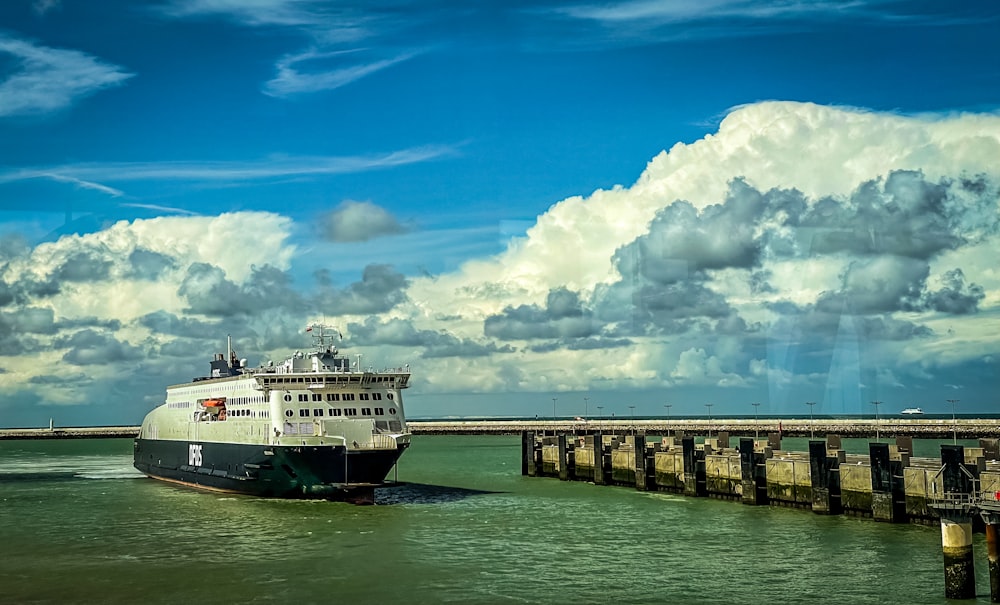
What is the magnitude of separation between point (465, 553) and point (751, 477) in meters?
18.8

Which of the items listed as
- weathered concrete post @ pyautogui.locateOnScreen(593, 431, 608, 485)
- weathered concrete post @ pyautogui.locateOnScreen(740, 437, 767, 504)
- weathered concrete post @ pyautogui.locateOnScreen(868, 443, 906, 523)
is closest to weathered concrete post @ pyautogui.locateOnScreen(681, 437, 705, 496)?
weathered concrete post @ pyautogui.locateOnScreen(740, 437, 767, 504)

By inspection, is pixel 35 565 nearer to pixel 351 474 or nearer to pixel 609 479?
pixel 351 474

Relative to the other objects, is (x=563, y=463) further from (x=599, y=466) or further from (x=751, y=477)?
(x=751, y=477)

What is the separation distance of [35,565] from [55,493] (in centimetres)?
3594

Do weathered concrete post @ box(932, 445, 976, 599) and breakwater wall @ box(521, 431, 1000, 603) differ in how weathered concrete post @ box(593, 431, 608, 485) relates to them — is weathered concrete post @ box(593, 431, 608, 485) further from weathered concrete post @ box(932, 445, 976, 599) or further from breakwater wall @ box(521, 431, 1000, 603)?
weathered concrete post @ box(932, 445, 976, 599)

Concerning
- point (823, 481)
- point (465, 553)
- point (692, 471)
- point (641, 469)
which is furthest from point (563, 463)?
point (465, 553)

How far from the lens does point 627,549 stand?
39219mm

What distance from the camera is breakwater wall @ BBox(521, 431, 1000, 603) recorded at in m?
27.4

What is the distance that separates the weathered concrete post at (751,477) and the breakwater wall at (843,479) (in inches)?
2.1

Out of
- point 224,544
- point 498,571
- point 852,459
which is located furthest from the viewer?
point 852,459

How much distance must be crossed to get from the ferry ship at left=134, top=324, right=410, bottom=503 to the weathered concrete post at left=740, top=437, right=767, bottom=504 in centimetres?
1830

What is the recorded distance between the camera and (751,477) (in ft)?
166

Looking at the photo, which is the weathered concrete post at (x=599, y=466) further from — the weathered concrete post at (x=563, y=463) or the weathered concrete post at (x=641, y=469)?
the weathered concrete post at (x=563, y=463)

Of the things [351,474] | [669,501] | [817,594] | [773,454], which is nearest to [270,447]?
[351,474]
